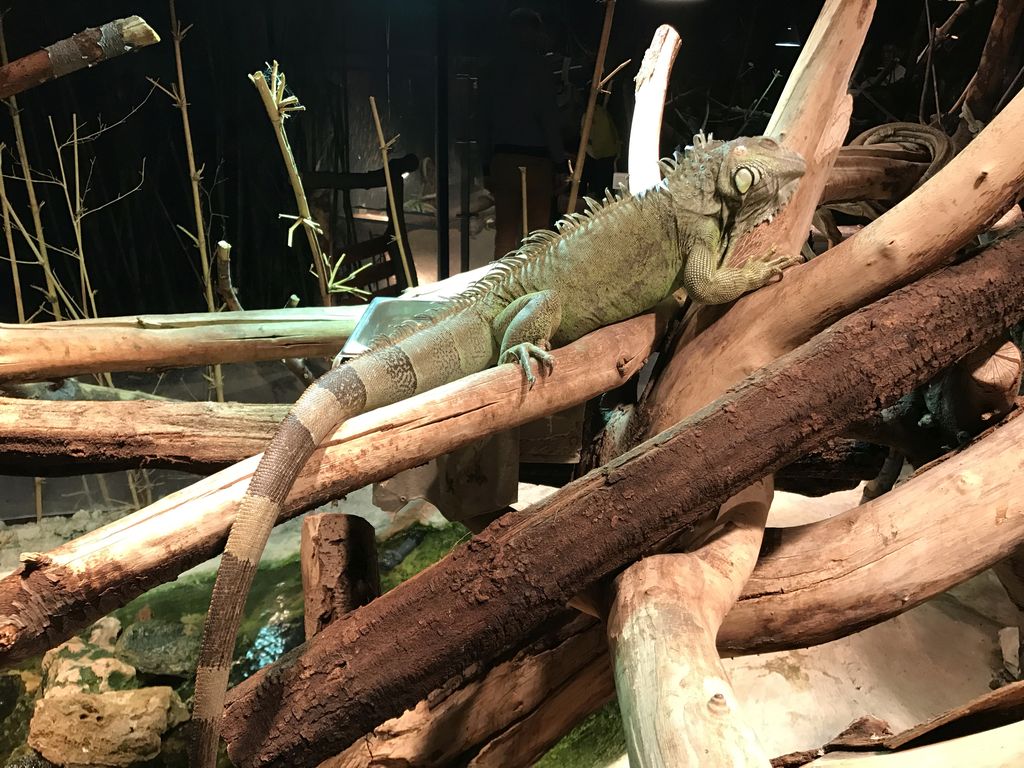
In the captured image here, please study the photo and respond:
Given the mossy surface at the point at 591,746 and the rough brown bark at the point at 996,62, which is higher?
the rough brown bark at the point at 996,62

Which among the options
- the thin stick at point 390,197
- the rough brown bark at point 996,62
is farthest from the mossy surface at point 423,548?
the rough brown bark at point 996,62

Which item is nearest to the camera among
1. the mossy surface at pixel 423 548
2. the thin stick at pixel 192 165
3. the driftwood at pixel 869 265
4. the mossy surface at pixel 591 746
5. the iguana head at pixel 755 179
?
the driftwood at pixel 869 265

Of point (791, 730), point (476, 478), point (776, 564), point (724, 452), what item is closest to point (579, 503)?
point (724, 452)

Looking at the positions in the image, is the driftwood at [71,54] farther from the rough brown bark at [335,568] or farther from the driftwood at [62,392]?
the rough brown bark at [335,568]

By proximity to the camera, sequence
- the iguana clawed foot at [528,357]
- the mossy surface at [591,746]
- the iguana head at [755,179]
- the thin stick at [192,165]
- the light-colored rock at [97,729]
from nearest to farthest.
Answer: the iguana clawed foot at [528,357] < the iguana head at [755,179] < the light-colored rock at [97,729] < the mossy surface at [591,746] < the thin stick at [192,165]

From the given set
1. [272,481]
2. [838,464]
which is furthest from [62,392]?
[838,464]

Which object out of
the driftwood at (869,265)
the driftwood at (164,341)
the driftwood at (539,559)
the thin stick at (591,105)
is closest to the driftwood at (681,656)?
the driftwood at (539,559)

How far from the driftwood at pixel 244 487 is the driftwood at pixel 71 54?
1.79 m

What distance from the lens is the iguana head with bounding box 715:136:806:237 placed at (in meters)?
2.63

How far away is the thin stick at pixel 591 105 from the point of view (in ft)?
11.2

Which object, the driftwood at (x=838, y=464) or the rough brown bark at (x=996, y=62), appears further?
the rough brown bark at (x=996, y=62)

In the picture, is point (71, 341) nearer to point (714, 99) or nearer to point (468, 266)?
point (468, 266)

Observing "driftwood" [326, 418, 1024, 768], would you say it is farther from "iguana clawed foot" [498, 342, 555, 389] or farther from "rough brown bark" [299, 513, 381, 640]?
"iguana clawed foot" [498, 342, 555, 389]

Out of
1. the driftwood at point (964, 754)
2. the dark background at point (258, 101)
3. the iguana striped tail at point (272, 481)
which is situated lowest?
the driftwood at point (964, 754)
